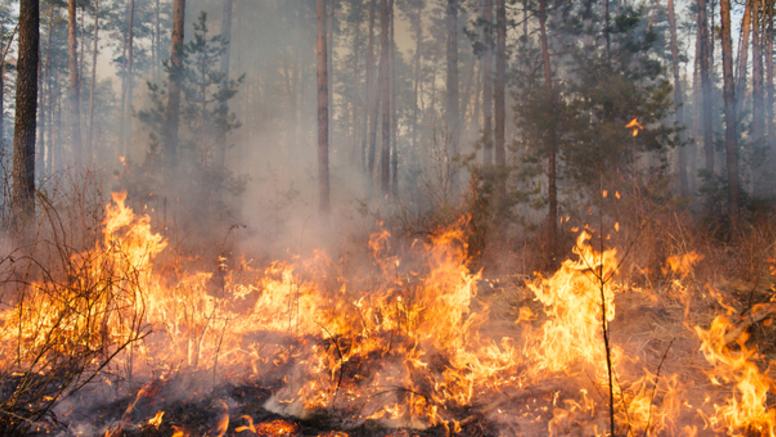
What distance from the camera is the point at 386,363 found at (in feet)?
13.6

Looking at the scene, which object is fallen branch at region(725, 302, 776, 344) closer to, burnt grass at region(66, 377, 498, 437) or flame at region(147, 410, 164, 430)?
burnt grass at region(66, 377, 498, 437)

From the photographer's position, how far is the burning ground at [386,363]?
308 centimetres

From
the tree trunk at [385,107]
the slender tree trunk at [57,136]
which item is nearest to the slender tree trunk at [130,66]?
the slender tree trunk at [57,136]

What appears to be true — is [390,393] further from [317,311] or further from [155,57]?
[155,57]

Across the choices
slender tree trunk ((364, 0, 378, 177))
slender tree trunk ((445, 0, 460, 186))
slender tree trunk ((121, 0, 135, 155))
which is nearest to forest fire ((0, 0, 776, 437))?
slender tree trunk ((445, 0, 460, 186))

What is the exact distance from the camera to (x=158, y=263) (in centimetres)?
707

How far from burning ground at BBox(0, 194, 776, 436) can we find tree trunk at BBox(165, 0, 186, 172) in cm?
904

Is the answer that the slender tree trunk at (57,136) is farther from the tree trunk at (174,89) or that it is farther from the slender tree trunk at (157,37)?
the tree trunk at (174,89)

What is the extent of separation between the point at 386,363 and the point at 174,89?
1270 centimetres

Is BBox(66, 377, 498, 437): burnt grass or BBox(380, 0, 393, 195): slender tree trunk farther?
BBox(380, 0, 393, 195): slender tree trunk

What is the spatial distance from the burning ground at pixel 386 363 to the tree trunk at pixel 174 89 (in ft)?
29.7

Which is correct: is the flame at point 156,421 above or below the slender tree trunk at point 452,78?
below

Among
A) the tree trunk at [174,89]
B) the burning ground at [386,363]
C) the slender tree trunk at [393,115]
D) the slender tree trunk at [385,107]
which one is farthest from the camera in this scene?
the slender tree trunk at [393,115]

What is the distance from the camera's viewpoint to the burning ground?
10.1ft
